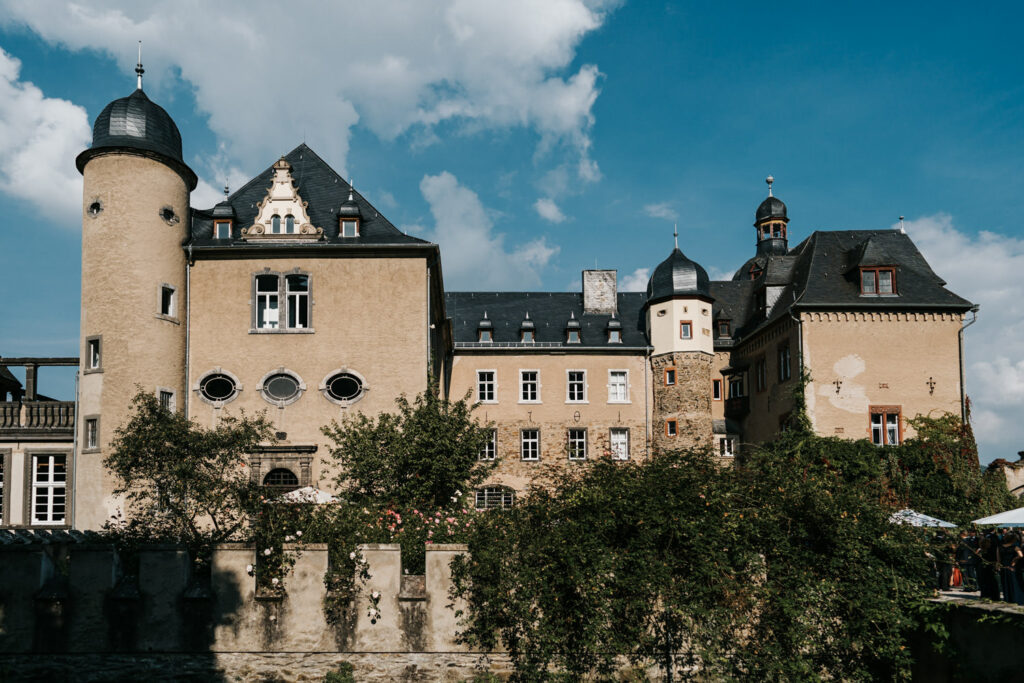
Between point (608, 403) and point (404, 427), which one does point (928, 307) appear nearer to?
point (608, 403)

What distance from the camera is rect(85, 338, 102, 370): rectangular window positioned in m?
20.0

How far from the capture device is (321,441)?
828 inches

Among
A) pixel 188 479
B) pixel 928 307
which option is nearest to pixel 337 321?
pixel 188 479

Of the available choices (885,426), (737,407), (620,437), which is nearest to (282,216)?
(620,437)

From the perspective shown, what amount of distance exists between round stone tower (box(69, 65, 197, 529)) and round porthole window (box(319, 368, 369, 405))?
3.61 metres

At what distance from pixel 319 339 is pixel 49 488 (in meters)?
8.63

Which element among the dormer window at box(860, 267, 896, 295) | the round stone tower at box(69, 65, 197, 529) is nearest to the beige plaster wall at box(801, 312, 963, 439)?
the dormer window at box(860, 267, 896, 295)

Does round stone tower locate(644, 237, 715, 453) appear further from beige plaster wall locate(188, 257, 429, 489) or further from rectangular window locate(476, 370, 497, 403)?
beige plaster wall locate(188, 257, 429, 489)

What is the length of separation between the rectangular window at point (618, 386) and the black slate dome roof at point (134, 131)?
20.5 metres

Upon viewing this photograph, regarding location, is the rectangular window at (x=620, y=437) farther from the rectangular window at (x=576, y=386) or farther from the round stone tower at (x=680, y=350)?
the rectangular window at (x=576, y=386)

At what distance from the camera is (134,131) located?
20672 mm

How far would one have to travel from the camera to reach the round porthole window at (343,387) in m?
21.2

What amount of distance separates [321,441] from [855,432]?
1703 centimetres

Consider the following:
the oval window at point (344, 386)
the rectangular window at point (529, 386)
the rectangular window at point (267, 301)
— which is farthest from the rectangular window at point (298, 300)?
the rectangular window at point (529, 386)
